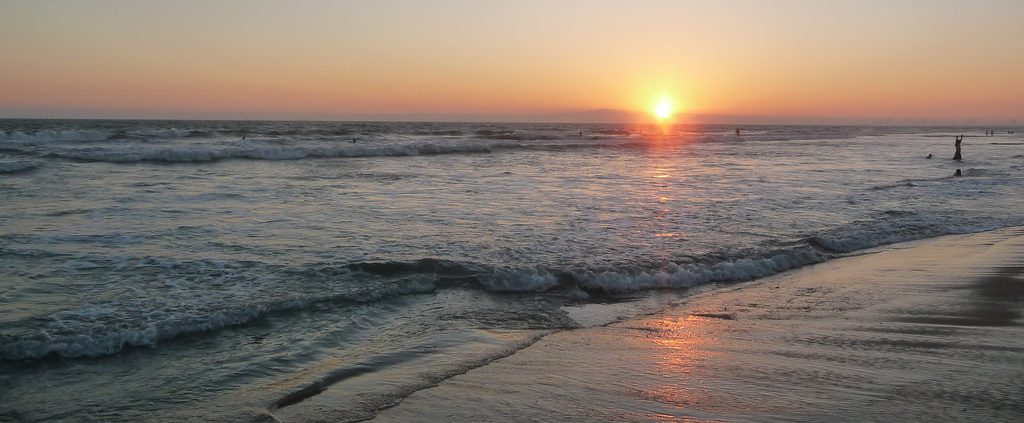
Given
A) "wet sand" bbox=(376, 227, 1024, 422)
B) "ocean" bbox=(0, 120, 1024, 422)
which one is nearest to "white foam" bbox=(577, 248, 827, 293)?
"ocean" bbox=(0, 120, 1024, 422)

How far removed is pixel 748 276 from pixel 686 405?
5368mm

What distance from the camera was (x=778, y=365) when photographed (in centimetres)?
534

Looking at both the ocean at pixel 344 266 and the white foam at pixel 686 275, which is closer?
the ocean at pixel 344 266

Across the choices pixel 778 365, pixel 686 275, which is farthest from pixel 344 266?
pixel 778 365

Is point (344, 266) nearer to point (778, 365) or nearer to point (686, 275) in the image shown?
point (686, 275)

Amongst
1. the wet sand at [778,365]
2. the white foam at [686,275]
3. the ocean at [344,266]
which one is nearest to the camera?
the wet sand at [778,365]

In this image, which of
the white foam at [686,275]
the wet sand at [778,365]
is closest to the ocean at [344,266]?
the white foam at [686,275]

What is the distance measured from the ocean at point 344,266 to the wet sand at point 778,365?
0.51m

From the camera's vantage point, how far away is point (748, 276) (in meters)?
9.45

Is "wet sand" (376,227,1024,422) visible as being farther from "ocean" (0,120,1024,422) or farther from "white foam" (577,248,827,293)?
"white foam" (577,248,827,293)

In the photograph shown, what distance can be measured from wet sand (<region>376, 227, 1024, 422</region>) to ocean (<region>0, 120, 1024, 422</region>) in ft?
1.69

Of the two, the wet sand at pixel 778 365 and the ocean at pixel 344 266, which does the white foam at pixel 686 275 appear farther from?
the wet sand at pixel 778 365

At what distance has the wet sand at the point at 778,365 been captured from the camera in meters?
4.43

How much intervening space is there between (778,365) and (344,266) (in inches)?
221
